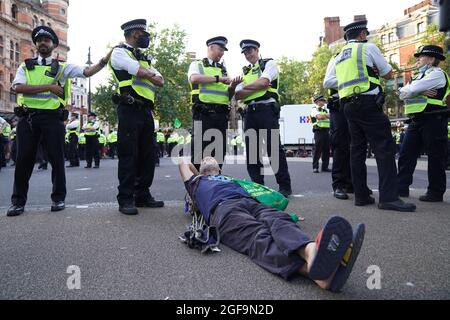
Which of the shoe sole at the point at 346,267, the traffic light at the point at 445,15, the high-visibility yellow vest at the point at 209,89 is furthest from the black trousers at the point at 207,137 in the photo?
the shoe sole at the point at 346,267

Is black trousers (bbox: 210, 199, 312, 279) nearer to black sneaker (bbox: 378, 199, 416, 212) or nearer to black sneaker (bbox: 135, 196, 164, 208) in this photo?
black sneaker (bbox: 135, 196, 164, 208)

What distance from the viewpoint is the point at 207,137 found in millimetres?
5074

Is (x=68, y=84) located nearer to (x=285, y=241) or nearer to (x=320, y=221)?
(x=320, y=221)

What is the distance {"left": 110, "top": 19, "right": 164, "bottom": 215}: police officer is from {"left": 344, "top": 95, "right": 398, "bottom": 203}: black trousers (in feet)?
7.86

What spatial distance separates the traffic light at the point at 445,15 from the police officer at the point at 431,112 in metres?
2.82

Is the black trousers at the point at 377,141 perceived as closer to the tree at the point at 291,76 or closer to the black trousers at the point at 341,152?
the black trousers at the point at 341,152

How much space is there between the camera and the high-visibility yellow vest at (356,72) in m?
4.61

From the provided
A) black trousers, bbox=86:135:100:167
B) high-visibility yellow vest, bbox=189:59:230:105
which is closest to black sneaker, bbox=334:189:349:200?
high-visibility yellow vest, bbox=189:59:230:105

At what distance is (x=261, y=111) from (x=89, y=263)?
11.2 feet

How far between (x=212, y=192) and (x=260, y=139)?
2.23m

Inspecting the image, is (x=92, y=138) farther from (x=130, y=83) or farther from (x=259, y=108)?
(x=130, y=83)

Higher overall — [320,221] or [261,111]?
[261,111]

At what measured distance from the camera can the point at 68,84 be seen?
15.9 ft
